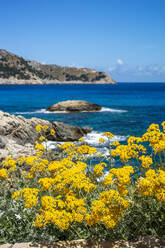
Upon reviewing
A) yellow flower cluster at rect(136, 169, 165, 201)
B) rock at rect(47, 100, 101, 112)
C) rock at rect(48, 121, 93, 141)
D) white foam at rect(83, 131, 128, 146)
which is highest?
yellow flower cluster at rect(136, 169, 165, 201)

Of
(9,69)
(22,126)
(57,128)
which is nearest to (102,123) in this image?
(57,128)

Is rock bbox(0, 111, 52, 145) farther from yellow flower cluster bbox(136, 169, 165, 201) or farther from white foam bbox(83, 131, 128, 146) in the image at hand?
yellow flower cluster bbox(136, 169, 165, 201)

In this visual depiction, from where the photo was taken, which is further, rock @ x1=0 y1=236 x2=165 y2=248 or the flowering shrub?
rock @ x1=0 y1=236 x2=165 y2=248

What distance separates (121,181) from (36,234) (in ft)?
6.73

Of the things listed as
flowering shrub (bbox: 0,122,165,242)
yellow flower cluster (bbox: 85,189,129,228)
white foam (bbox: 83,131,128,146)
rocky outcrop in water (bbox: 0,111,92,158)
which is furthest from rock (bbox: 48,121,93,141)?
yellow flower cluster (bbox: 85,189,129,228)

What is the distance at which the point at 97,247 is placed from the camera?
4742mm

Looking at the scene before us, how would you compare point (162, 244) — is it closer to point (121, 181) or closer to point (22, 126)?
point (121, 181)

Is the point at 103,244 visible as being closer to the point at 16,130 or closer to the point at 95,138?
the point at 16,130

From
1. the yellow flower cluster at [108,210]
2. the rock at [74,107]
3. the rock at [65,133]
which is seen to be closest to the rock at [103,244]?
the yellow flower cluster at [108,210]

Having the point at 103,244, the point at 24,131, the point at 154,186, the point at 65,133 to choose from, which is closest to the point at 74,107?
the point at 65,133

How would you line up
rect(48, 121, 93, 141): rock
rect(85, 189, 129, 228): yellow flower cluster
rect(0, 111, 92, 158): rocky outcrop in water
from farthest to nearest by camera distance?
rect(48, 121, 93, 141): rock
rect(0, 111, 92, 158): rocky outcrop in water
rect(85, 189, 129, 228): yellow flower cluster

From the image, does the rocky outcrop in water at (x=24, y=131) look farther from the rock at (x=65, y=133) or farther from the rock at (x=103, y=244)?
the rock at (x=103, y=244)

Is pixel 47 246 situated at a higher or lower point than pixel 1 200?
lower

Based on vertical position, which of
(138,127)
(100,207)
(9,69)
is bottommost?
(138,127)
